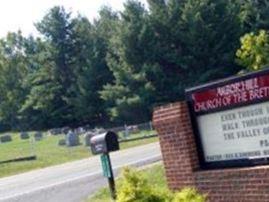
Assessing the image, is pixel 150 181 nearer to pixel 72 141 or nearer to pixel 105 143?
pixel 105 143

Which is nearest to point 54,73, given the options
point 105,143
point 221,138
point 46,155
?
point 46,155

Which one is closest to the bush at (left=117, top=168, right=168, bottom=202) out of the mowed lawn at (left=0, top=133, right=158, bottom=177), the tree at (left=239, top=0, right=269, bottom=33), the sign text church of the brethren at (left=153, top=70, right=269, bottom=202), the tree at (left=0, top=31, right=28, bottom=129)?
the sign text church of the brethren at (left=153, top=70, right=269, bottom=202)

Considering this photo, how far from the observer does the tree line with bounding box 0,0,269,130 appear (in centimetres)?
5975

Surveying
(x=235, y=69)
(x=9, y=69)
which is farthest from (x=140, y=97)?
(x=9, y=69)

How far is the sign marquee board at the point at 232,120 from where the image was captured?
9096mm

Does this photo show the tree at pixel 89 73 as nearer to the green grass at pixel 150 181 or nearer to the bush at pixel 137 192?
the green grass at pixel 150 181

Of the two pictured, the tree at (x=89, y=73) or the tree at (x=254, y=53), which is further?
the tree at (x=89, y=73)

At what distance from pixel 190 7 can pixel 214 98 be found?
5126 centimetres

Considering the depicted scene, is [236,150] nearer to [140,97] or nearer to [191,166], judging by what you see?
[191,166]

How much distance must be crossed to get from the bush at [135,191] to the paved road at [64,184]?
8.52m

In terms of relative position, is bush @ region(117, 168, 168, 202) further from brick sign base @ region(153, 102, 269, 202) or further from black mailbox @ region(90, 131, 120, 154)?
black mailbox @ region(90, 131, 120, 154)

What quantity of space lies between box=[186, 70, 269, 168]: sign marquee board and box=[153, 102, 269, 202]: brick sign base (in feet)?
0.39

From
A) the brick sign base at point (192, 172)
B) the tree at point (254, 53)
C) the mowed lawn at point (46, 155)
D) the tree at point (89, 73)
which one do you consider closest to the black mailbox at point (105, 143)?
the brick sign base at point (192, 172)

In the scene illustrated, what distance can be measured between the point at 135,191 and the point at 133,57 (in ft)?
177
